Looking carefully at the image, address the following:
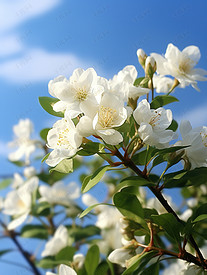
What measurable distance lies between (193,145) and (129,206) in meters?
0.24

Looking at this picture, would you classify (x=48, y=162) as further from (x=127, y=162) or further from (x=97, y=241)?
(x=97, y=241)

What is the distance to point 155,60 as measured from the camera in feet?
4.20

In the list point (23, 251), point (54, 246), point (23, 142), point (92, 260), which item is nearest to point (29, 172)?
point (23, 142)

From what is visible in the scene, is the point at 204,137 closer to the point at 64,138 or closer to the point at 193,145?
→ the point at 193,145

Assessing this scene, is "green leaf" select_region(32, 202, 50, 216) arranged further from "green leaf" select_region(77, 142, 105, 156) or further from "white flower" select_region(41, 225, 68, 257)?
"green leaf" select_region(77, 142, 105, 156)

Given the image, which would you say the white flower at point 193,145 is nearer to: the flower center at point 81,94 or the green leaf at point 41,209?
the flower center at point 81,94

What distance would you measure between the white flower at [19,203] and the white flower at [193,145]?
1218mm

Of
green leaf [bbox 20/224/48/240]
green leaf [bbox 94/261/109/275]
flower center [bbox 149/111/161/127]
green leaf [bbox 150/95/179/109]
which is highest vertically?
green leaf [bbox 150/95/179/109]

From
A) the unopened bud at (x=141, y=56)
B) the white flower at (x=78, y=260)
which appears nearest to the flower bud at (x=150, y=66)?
the unopened bud at (x=141, y=56)

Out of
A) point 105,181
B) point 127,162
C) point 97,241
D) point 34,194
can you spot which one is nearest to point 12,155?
point 34,194

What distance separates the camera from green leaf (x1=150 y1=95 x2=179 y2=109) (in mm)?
1116

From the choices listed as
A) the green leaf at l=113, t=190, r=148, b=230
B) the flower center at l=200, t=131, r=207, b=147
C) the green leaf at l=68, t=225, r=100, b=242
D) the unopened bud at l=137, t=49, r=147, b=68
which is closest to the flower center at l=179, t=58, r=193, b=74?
the unopened bud at l=137, t=49, r=147, b=68

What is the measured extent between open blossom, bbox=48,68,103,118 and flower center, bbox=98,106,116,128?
29 millimetres

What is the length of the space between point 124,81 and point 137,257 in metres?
0.48
